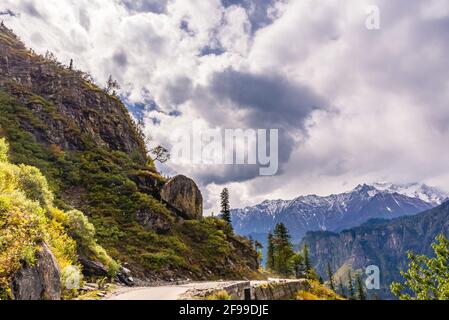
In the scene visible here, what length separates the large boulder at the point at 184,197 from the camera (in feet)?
187

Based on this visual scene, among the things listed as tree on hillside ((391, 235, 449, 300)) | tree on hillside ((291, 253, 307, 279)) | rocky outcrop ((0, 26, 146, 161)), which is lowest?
tree on hillside ((291, 253, 307, 279))

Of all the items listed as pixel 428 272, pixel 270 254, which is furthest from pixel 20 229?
pixel 270 254

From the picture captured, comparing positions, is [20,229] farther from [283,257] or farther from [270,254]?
[270,254]

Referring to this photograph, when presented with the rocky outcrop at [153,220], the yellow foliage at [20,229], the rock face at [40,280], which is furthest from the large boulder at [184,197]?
the rock face at [40,280]

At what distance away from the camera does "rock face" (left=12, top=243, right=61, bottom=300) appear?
40.2ft

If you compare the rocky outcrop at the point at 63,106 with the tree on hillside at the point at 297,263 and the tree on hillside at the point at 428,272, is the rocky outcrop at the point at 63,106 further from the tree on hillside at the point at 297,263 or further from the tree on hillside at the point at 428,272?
the tree on hillside at the point at 428,272

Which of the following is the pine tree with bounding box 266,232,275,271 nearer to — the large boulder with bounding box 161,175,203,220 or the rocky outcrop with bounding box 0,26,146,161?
the large boulder with bounding box 161,175,203,220

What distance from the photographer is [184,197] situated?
58.3m

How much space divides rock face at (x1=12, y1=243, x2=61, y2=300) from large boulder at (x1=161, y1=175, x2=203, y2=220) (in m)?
41.7

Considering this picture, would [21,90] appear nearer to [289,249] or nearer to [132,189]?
[132,189]

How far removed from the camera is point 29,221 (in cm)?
1507

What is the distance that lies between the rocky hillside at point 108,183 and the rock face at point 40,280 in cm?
1157

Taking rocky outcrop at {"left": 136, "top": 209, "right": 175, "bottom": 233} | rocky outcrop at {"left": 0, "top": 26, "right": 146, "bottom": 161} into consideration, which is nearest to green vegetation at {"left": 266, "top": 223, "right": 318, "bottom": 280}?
rocky outcrop at {"left": 0, "top": 26, "right": 146, "bottom": 161}
